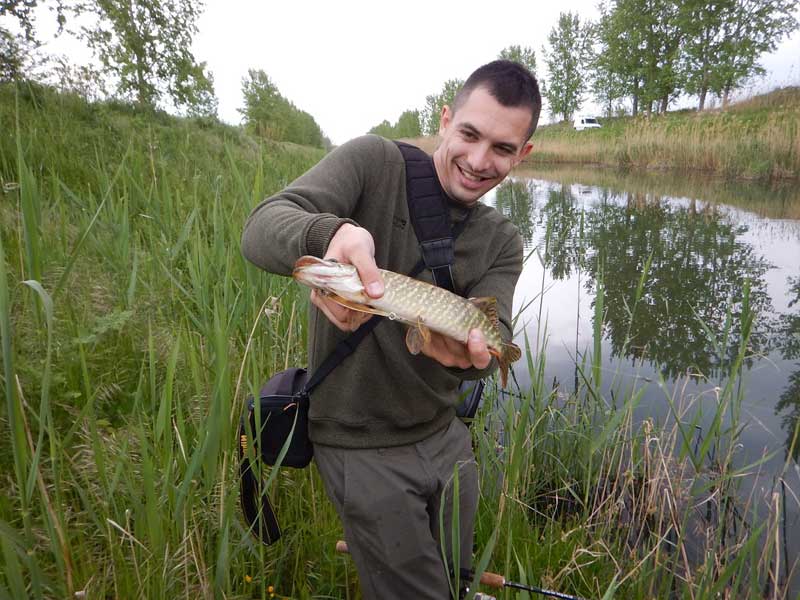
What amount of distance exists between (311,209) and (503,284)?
85 cm

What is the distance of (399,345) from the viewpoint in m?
1.62

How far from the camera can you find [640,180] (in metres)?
13.2

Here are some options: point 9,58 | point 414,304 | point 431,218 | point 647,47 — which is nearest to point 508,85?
point 431,218

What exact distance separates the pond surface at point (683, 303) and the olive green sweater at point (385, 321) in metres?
0.62

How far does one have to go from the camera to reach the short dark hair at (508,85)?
174 centimetres

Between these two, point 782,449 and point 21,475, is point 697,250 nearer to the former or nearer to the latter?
point 782,449

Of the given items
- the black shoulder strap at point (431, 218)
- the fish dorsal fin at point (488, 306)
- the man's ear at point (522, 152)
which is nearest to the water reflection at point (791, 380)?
the fish dorsal fin at point (488, 306)

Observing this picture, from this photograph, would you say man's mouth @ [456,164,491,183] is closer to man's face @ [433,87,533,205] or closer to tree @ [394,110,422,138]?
man's face @ [433,87,533,205]

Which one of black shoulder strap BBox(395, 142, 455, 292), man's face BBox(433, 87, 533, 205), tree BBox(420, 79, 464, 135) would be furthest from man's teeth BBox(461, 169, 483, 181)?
tree BBox(420, 79, 464, 135)

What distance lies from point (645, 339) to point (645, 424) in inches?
73.9

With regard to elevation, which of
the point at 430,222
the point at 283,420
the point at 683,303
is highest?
the point at 430,222

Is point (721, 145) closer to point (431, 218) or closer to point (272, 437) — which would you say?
point (431, 218)

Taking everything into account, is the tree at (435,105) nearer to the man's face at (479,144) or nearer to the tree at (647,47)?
the tree at (647,47)

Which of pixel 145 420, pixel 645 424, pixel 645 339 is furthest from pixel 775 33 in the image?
pixel 145 420
